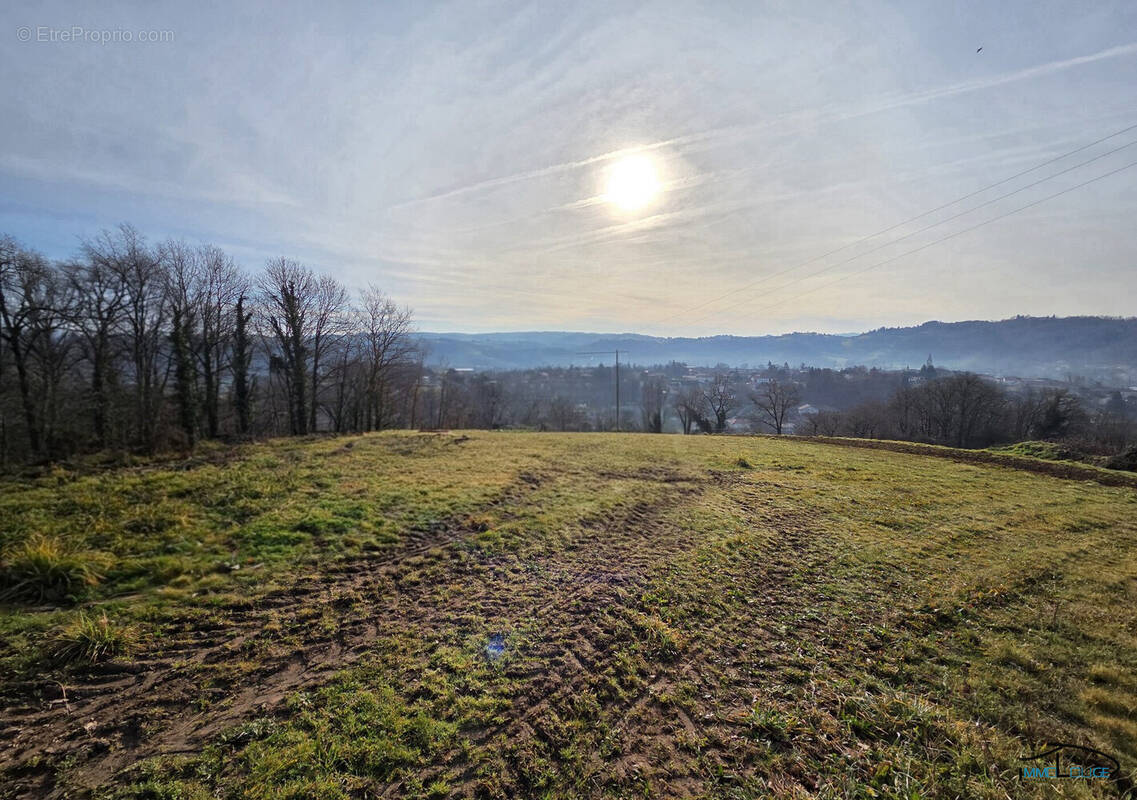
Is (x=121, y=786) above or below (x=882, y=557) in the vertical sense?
above

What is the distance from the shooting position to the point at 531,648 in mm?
5230

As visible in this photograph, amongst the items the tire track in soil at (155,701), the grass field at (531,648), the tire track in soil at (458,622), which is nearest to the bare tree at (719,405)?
the grass field at (531,648)

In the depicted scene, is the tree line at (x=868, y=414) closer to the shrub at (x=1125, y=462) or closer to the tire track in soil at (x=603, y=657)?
the shrub at (x=1125, y=462)

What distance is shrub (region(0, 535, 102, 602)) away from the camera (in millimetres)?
5484

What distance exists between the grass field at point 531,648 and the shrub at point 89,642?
3 cm

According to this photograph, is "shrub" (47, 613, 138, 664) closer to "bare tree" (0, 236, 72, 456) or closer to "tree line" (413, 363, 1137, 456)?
"bare tree" (0, 236, 72, 456)

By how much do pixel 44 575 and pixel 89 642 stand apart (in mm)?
2213

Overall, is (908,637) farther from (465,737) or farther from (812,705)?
(465,737)

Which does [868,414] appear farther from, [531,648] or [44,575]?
[44,575]

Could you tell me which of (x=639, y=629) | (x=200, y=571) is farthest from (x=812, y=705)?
(x=200, y=571)

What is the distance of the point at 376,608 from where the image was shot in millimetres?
5996

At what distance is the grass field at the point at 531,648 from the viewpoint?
11.7ft

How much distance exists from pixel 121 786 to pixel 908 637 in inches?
356

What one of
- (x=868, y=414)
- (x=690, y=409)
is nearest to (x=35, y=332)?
(x=690, y=409)
